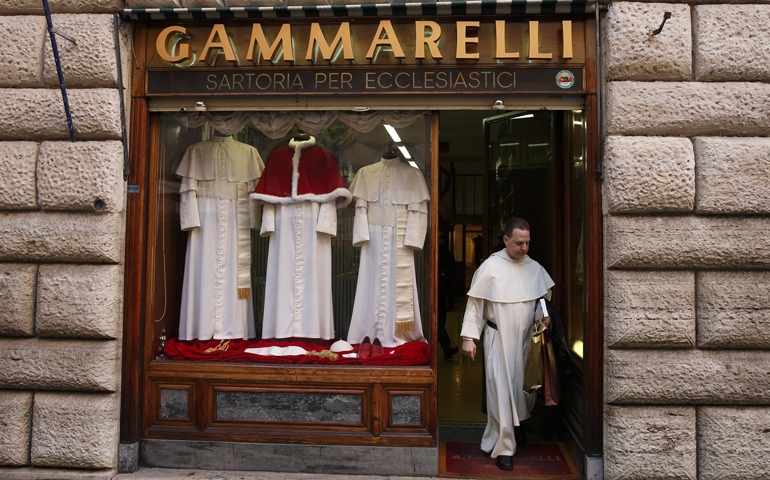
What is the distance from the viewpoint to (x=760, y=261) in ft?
10.7

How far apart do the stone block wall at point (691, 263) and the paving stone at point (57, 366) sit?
362cm

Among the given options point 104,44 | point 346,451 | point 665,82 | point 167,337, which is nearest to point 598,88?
point 665,82

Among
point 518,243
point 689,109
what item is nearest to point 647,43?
point 689,109

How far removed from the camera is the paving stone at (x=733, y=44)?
3350 mm

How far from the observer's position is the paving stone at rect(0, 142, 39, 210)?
358cm

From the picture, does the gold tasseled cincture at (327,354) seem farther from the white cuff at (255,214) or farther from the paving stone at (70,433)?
the paving stone at (70,433)

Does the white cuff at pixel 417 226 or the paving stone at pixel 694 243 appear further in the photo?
the white cuff at pixel 417 226

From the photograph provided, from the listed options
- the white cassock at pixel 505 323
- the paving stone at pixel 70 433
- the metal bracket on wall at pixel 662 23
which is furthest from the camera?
the white cassock at pixel 505 323

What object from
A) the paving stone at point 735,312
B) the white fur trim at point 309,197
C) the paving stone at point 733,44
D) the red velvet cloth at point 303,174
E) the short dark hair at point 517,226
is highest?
the paving stone at point 733,44

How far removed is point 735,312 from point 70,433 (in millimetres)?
4749

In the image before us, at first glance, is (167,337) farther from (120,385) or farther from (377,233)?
(377,233)

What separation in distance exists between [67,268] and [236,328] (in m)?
1.36

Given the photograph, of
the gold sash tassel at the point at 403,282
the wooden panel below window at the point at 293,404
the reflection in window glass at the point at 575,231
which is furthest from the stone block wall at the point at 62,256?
the reflection in window glass at the point at 575,231

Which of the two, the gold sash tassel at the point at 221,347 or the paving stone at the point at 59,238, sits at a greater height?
the paving stone at the point at 59,238
